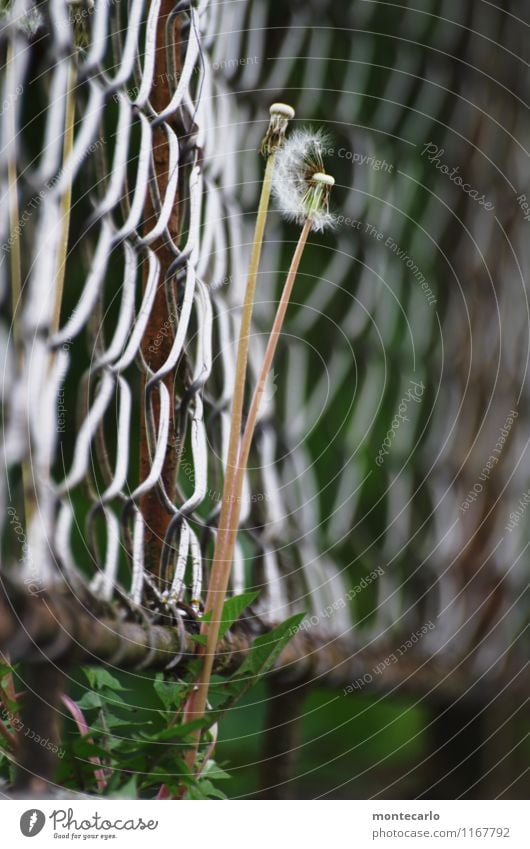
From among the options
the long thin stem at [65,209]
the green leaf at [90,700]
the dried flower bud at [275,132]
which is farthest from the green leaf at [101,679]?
the dried flower bud at [275,132]

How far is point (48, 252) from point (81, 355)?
0.18ft

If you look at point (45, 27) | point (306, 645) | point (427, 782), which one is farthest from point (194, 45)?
point (427, 782)

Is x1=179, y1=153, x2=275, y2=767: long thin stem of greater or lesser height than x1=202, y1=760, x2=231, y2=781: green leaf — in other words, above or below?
above

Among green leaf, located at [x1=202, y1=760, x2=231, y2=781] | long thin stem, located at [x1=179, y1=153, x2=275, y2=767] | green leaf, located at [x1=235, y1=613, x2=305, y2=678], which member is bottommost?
green leaf, located at [x1=202, y1=760, x2=231, y2=781]

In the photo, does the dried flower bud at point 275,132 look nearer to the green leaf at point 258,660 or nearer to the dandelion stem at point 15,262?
the dandelion stem at point 15,262

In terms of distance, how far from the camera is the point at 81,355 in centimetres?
45
